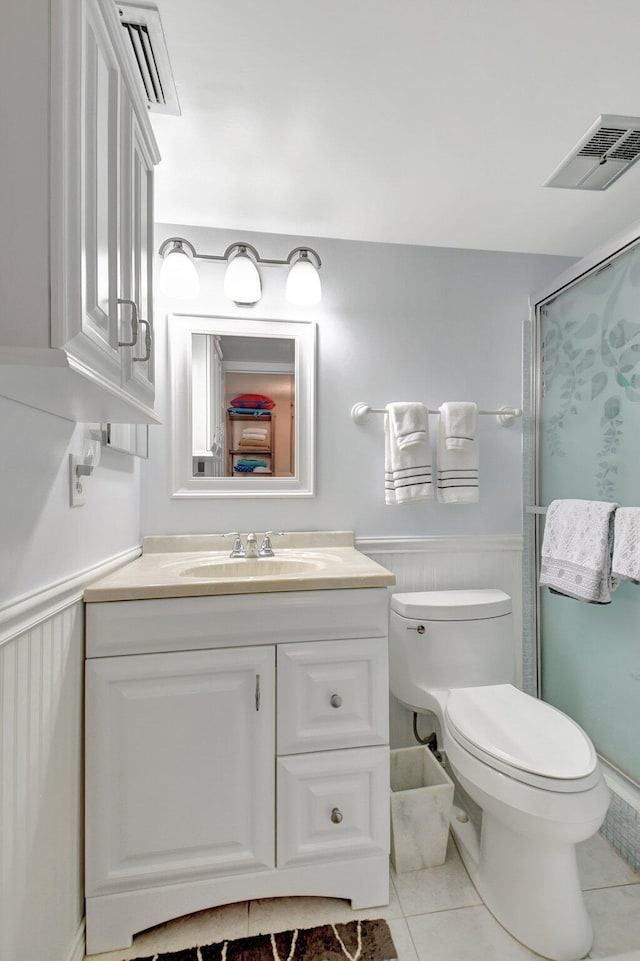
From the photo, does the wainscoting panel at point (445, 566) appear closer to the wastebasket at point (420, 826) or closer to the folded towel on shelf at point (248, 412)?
the wastebasket at point (420, 826)

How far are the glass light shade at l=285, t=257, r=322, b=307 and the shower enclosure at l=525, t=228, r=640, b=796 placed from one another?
3.08 feet

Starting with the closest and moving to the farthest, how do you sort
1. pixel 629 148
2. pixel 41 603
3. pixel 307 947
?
pixel 41 603
pixel 307 947
pixel 629 148

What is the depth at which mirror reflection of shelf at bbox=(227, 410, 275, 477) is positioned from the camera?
1.80 m

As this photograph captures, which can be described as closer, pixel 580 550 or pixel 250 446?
pixel 580 550

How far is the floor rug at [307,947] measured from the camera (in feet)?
3.73

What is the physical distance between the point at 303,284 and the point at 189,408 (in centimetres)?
62

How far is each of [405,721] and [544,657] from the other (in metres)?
0.64

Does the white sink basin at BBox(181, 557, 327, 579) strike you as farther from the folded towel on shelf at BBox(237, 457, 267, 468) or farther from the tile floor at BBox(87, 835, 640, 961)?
the tile floor at BBox(87, 835, 640, 961)

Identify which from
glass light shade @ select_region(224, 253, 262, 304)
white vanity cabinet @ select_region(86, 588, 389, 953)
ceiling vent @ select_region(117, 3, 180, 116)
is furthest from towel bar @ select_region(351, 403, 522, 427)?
ceiling vent @ select_region(117, 3, 180, 116)

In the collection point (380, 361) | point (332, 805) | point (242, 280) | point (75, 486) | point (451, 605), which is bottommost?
point (332, 805)

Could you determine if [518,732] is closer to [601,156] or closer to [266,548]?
[266,548]

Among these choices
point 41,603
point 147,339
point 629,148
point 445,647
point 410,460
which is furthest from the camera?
point 410,460

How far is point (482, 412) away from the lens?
6.23 ft

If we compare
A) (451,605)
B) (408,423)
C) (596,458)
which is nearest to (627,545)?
(596,458)
